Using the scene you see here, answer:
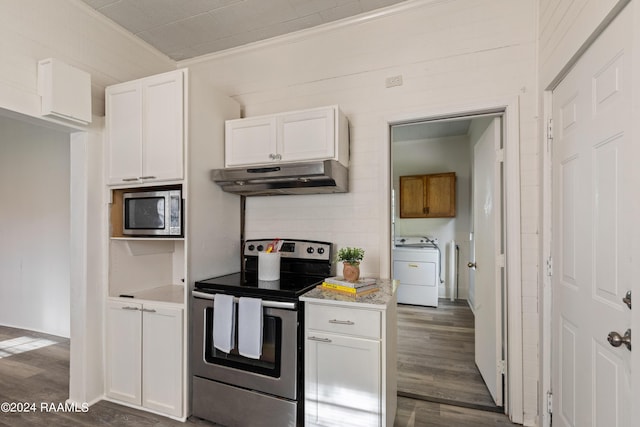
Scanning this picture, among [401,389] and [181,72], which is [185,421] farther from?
[181,72]

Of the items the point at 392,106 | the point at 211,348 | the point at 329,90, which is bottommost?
the point at 211,348

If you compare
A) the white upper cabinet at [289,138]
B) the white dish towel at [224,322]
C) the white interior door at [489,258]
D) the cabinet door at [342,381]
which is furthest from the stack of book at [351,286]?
the white interior door at [489,258]

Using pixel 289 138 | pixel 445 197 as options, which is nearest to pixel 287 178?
pixel 289 138

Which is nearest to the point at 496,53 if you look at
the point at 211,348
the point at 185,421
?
the point at 211,348

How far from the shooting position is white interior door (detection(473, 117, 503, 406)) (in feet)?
7.37

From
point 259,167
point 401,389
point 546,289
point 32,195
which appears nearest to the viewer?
point 546,289

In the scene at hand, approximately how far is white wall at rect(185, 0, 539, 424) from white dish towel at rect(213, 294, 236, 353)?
0.86m

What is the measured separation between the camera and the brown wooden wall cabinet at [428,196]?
201 inches

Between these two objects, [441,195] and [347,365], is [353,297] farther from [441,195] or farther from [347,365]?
[441,195]

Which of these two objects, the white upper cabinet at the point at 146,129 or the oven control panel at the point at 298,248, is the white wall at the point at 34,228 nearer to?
the white upper cabinet at the point at 146,129

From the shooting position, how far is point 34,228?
12.4ft

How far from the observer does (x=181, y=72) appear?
2.11m

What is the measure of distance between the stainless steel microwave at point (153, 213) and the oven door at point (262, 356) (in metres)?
0.53

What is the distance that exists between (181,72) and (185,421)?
242 cm
